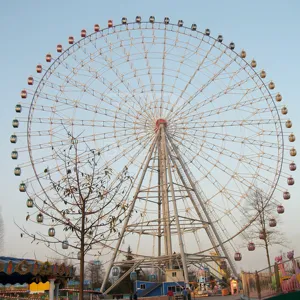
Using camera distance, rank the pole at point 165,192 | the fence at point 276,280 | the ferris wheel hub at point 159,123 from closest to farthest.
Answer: the fence at point 276,280
the pole at point 165,192
the ferris wheel hub at point 159,123

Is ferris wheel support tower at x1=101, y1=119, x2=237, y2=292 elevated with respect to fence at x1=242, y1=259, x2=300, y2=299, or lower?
elevated

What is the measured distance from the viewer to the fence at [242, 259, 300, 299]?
12.5 meters

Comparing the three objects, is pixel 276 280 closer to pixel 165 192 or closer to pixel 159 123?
pixel 165 192

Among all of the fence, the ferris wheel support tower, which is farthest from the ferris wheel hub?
the fence

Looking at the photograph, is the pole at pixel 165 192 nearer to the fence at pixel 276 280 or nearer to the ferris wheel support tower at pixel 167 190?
the ferris wheel support tower at pixel 167 190

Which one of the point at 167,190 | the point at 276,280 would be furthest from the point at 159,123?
the point at 276,280

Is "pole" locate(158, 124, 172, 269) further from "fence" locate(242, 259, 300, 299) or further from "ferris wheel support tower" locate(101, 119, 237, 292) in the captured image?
"fence" locate(242, 259, 300, 299)

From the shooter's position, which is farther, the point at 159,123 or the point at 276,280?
the point at 159,123

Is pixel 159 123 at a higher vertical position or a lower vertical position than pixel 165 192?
higher

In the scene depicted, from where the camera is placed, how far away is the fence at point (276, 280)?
12455mm

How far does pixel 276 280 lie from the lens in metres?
13.4

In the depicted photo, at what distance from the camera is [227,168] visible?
27656mm

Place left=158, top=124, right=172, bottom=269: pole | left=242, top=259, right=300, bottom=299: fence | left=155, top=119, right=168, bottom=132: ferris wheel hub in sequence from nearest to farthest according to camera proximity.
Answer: left=242, top=259, right=300, bottom=299: fence → left=158, top=124, right=172, bottom=269: pole → left=155, top=119, right=168, bottom=132: ferris wheel hub

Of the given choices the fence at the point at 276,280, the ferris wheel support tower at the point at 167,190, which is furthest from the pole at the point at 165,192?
the fence at the point at 276,280
